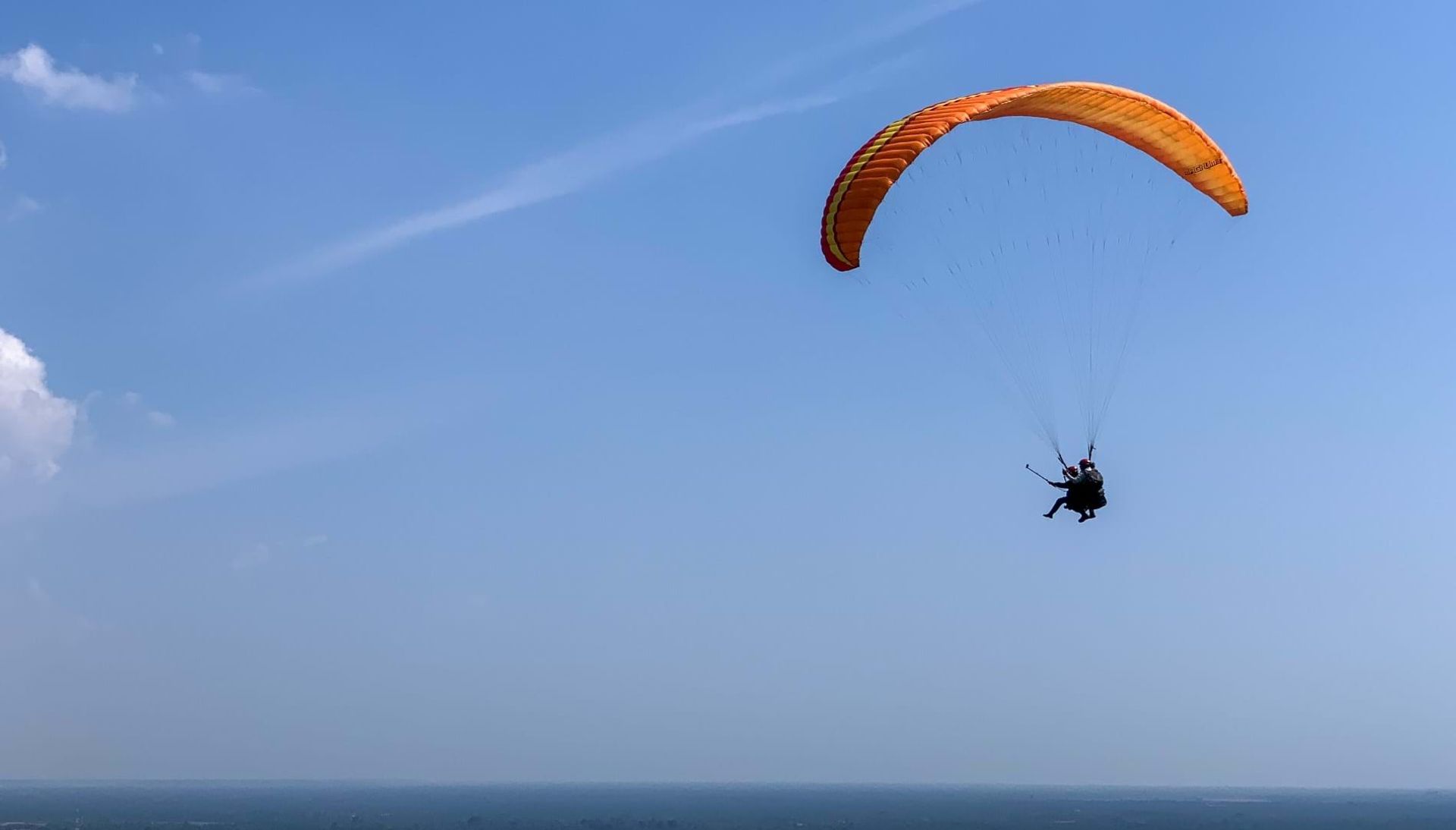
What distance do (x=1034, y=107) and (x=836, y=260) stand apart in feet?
15.1

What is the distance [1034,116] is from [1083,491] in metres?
6.91

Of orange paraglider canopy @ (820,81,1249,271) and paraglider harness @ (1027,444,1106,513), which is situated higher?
orange paraglider canopy @ (820,81,1249,271)

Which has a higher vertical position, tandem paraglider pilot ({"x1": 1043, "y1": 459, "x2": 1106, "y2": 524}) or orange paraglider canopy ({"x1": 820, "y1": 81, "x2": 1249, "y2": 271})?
orange paraglider canopy ({"x1": 820, "y1": 81, "x2": 1249, "y2": 271})

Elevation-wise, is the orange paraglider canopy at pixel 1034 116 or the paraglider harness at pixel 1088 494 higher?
the orange paraglider canopy at pixel 1034 116

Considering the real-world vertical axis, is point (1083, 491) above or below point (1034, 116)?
below

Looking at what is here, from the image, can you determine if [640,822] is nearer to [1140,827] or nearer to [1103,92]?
[1140,827]

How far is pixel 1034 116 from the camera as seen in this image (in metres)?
26.0

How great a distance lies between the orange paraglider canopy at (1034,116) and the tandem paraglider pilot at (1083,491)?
5.25 meters

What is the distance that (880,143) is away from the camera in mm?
23719

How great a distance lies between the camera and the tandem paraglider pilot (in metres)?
24.6

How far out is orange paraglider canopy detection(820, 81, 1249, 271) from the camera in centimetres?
2333

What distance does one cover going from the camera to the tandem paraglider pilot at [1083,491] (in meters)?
24.6

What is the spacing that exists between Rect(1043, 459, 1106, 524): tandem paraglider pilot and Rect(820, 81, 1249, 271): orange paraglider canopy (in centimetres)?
525

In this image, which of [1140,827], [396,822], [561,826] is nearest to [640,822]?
[561,826]
